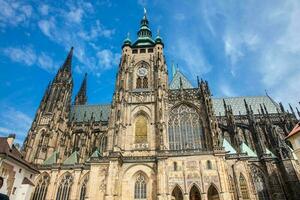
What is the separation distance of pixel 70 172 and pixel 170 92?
19.6m

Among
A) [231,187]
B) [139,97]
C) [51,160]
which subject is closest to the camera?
[231,187]

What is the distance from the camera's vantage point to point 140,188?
2747 centimetres

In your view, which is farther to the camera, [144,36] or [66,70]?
[66,70]

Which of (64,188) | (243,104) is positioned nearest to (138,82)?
(64,188)

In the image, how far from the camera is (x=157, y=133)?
101 ft

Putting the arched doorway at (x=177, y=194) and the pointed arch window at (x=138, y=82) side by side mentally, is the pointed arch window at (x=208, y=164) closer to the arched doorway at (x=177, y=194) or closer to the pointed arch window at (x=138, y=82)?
the arched doorway at (x=177, y=194)

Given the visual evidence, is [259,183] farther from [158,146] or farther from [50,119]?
[50,119]

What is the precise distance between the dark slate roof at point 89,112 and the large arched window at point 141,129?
15031 millimetres

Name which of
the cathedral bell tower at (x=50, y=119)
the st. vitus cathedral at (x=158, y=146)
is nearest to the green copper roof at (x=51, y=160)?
the st. vitus cathedral at (x=158, y=146)

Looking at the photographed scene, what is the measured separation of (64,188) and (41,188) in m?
3.68

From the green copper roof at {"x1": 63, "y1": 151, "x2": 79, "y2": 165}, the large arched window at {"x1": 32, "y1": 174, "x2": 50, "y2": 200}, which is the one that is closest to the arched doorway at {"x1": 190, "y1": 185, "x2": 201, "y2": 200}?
the green copper roof at {"x1": 63, "y1": 151, "x2": 79, "y2": 165}

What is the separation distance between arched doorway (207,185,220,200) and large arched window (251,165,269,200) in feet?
24.8

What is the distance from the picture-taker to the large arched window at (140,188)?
88.5 ft

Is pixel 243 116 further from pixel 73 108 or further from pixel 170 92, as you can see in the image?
pixel 73 108
